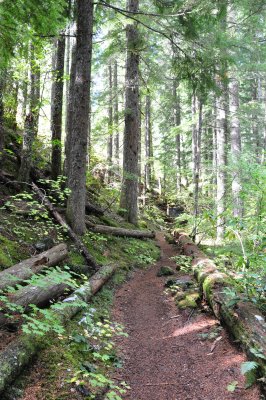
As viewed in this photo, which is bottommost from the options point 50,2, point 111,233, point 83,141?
point 111,233

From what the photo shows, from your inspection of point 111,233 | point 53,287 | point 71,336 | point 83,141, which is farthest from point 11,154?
point 71,336

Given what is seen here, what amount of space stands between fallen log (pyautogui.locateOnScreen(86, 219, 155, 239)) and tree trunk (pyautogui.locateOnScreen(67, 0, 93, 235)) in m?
1.16

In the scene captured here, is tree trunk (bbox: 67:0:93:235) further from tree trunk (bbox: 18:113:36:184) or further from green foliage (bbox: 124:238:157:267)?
green foliage (bbox: 124:238:157:267)

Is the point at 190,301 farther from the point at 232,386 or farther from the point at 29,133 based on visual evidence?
the point at 29,133

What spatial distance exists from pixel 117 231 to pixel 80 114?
14.3 feet

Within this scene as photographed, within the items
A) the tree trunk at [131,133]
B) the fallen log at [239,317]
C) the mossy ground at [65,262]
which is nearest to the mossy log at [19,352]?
the mossy ground at [65,262]

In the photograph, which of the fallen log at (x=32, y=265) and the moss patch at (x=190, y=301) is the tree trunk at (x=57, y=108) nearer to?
the fallen log at (x=32, y=265)

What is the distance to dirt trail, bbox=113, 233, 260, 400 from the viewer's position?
350 centimetres

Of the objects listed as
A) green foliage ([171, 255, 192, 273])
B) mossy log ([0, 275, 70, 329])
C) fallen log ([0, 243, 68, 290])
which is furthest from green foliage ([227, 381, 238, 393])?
green foliage ([171, 255, 192, 273])

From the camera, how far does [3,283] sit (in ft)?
13.5

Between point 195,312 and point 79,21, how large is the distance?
290 inches

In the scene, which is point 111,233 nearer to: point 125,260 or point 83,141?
point 125,260

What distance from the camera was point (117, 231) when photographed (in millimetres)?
10516

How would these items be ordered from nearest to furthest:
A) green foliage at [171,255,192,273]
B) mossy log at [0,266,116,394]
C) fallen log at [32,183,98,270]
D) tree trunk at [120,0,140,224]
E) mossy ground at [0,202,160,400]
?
1. mossy log at [0,266,116,394]
2. mossy ground at [0,202,160,400]
3. fallen log at [32,183,98,270]
4. green foliage at [171,255,192,273]
5. tree trunk at [120,0,140,224]
